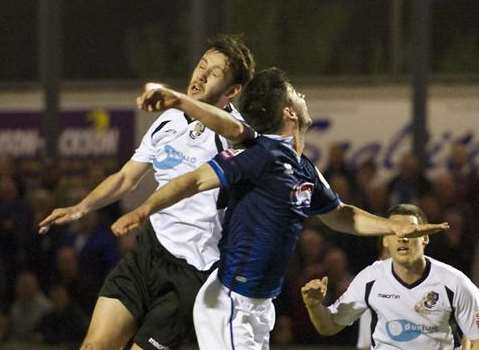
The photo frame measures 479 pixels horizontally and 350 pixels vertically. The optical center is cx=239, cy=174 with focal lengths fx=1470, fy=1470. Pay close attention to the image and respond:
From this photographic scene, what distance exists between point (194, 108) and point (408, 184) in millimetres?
5794

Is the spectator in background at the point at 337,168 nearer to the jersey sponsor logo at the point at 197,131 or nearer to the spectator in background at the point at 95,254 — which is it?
the spectator in background at the point at 95,254

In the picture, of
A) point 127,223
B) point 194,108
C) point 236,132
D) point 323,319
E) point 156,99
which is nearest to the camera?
point 127,223

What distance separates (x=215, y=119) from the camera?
4871mm

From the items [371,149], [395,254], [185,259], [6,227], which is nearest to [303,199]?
[185,259]

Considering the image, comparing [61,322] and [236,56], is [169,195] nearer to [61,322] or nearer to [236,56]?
[236,56]

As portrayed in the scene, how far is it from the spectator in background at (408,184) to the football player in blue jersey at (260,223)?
5.02m

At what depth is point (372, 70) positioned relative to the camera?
42.3 feet

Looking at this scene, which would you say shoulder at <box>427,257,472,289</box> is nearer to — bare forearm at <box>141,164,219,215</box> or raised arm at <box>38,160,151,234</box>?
raised arm at <box>38,160,151,234</box>

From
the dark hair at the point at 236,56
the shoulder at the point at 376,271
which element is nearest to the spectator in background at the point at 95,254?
the shoulder at the point at 376,271

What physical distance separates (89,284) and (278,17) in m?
3.56

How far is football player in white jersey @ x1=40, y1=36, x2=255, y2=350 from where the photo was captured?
5.85 metres

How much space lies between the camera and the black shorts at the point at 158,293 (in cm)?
592

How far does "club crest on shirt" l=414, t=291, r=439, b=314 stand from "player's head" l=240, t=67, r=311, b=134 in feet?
4.91

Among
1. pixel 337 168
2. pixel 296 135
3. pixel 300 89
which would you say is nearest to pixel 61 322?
pixel 337 168
